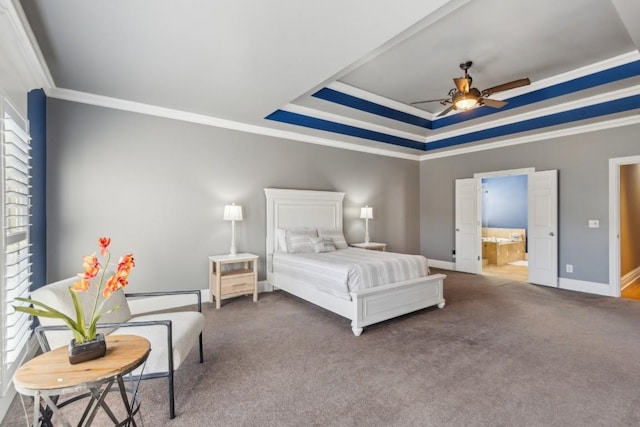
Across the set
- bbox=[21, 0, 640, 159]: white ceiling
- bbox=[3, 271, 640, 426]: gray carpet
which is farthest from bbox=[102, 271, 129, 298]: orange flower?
bbox=[21, 0, 640, 159]: white ceiling

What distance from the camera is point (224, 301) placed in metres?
4.45

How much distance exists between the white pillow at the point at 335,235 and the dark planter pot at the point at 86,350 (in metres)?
3.75

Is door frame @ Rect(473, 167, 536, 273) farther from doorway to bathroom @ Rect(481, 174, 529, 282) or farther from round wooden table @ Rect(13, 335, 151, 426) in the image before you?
round wooden table @ Rect(13, 335, 151, 426)

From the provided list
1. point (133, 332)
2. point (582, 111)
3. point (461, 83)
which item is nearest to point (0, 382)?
point (133, 332)

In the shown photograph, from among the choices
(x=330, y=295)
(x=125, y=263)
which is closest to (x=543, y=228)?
(x=330, y=295)

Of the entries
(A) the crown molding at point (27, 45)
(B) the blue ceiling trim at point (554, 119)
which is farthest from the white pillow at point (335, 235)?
(A) the crown molding at point (27, 45)

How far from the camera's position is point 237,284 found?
13.9ft

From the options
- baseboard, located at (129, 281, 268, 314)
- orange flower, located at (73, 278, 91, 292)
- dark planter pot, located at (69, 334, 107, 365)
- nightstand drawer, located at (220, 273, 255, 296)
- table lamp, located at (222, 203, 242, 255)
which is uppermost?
table lamp, located at (222, 203, 242, 255)

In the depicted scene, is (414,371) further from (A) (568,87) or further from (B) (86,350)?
(A) (568,87)

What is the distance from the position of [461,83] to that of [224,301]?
167 inches

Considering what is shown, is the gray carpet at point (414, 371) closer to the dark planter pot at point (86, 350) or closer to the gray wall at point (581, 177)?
the dark planter pot at point (86, 350)

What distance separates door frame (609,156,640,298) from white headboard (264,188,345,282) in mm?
4215

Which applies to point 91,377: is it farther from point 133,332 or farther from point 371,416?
point 371,416

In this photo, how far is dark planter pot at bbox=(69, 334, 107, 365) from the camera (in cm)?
147
